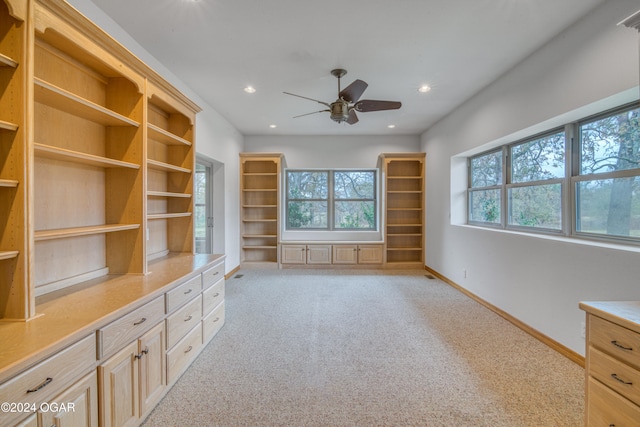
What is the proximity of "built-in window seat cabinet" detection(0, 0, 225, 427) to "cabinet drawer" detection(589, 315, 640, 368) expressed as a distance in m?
2.51

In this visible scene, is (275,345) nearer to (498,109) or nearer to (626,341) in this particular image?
(626,341)

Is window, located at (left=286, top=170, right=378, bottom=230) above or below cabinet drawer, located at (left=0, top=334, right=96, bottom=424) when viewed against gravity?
above

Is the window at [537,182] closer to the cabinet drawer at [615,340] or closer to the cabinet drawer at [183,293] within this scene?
the cabinet drawer at [615,340]

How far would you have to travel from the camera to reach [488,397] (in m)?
1.95

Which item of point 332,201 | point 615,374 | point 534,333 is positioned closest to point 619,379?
point 615,374

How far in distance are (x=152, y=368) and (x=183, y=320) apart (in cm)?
42

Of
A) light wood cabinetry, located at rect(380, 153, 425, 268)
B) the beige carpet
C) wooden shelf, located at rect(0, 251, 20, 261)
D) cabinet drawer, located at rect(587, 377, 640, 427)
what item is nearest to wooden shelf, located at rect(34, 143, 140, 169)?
wooden shelf, located at rect(0, 251, 20, 261)

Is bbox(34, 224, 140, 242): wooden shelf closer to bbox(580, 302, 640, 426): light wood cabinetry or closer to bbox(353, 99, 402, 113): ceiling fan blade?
bbox(353, 99, 402, 113): ceiling fan blade

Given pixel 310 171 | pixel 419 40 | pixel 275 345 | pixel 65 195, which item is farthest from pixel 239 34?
pixel 310 171

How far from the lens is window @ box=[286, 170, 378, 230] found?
6.29 m

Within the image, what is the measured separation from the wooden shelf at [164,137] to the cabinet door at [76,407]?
1.85 meters

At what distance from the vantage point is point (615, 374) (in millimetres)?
1351

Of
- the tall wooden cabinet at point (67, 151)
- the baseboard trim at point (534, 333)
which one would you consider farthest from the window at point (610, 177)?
the tall wooden cabinet at point (67, 151)

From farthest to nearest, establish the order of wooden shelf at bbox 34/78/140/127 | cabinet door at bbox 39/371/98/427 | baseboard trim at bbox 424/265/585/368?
1. baseboard trim at bbox 424/265/585/368
2. wooden shelf at bbox 34/78/140/127
3. cabinet door at bbox 39/371/98/427
